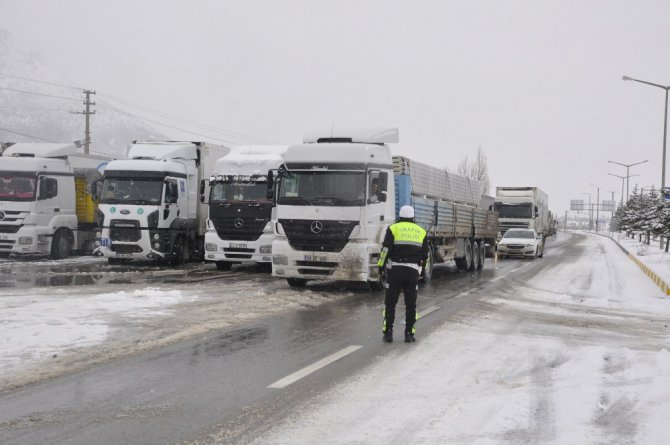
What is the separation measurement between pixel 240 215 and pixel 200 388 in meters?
13.0

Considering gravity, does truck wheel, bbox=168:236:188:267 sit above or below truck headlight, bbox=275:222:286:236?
below

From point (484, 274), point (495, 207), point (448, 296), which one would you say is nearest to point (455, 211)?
point (484, 274)

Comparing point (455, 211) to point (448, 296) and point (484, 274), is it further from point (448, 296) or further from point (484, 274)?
point (448, 296)

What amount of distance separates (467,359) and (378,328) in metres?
2.41

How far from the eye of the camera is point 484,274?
2162cm

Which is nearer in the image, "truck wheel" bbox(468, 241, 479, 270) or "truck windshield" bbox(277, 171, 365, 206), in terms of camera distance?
"truck windshield" bbox(277, 171, 365, 206)

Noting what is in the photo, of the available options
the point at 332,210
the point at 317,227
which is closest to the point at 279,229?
the point at 317,227

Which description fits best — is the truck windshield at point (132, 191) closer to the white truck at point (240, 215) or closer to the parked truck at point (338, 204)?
the white truck at point (240, 215)

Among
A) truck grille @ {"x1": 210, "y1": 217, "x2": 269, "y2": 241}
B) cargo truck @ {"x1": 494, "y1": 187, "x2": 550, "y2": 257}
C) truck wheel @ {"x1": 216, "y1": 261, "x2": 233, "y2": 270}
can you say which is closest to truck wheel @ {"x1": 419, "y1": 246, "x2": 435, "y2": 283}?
truck grille @ {"x1": 210, "y1": 217, "x2": 269, "y2": 241}

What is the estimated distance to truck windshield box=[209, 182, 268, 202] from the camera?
62.7 ft

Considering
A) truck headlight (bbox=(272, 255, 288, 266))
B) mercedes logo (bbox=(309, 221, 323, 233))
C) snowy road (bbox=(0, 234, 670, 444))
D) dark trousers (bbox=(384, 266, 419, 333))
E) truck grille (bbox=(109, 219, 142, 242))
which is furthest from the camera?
truck grille (bbox=(109, 219, 142, 242))

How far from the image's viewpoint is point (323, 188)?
14297 mm

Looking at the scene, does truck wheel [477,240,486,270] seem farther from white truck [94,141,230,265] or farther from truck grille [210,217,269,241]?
white truck [94,141,230,265]

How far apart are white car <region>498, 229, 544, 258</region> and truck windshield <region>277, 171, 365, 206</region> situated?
66.5 feet
